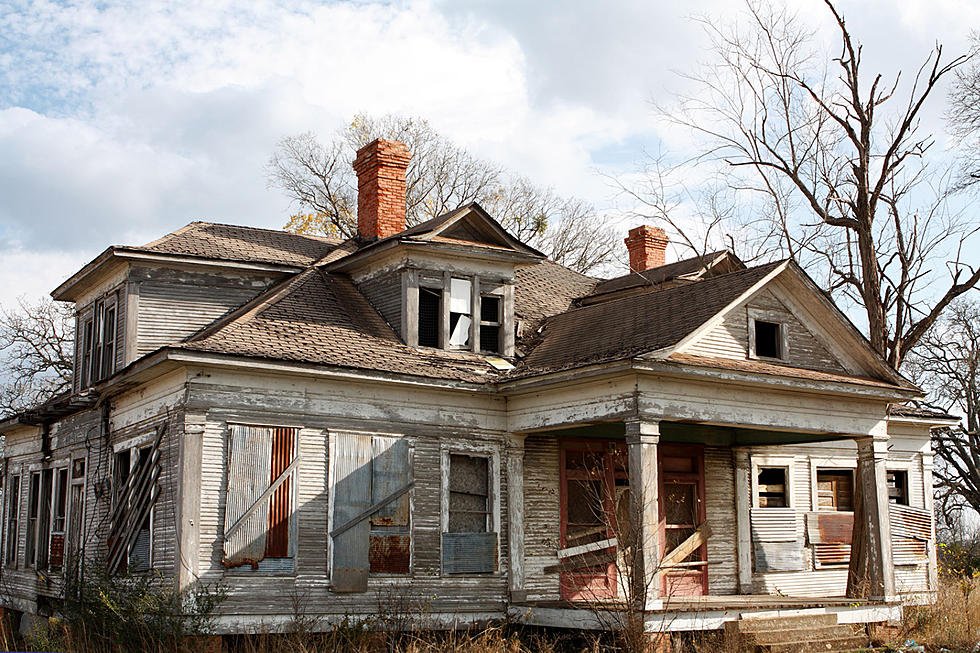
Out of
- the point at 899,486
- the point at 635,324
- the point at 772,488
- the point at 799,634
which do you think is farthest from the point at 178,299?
the point at 899,486

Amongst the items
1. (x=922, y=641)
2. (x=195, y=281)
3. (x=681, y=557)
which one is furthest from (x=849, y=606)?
(x=195, y=281)

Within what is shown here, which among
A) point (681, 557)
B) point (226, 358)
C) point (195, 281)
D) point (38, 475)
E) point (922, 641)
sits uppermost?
point (195, 281)

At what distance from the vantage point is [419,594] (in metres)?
16.4

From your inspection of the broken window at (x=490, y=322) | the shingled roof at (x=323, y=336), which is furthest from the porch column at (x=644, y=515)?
the broken window at (x=490, y=322)

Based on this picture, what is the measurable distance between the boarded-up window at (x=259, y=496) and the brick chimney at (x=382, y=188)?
716cm

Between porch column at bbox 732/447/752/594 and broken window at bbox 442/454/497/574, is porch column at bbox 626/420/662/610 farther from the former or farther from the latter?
porch column at bbox 732/447/752/594

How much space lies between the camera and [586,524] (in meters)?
18.5

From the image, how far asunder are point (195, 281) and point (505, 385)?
6.04m

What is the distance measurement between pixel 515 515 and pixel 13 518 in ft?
40.2

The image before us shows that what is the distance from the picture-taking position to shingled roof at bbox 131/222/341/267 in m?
19.1

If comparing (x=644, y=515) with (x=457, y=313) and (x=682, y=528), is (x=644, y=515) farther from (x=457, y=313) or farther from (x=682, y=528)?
(x=457, y=313)

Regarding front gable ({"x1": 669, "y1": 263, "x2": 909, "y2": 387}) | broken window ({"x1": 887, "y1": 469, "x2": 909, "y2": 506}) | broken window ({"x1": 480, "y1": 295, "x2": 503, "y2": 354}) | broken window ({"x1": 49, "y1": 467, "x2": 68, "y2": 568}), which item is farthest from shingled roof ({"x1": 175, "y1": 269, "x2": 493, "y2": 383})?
broken window ({"x1": 887, "y1": 469, "x2": 909, "y2": 506})

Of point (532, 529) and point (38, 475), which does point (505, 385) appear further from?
point (38, 475)

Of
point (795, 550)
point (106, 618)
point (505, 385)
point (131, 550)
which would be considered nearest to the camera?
point (106, 618)
